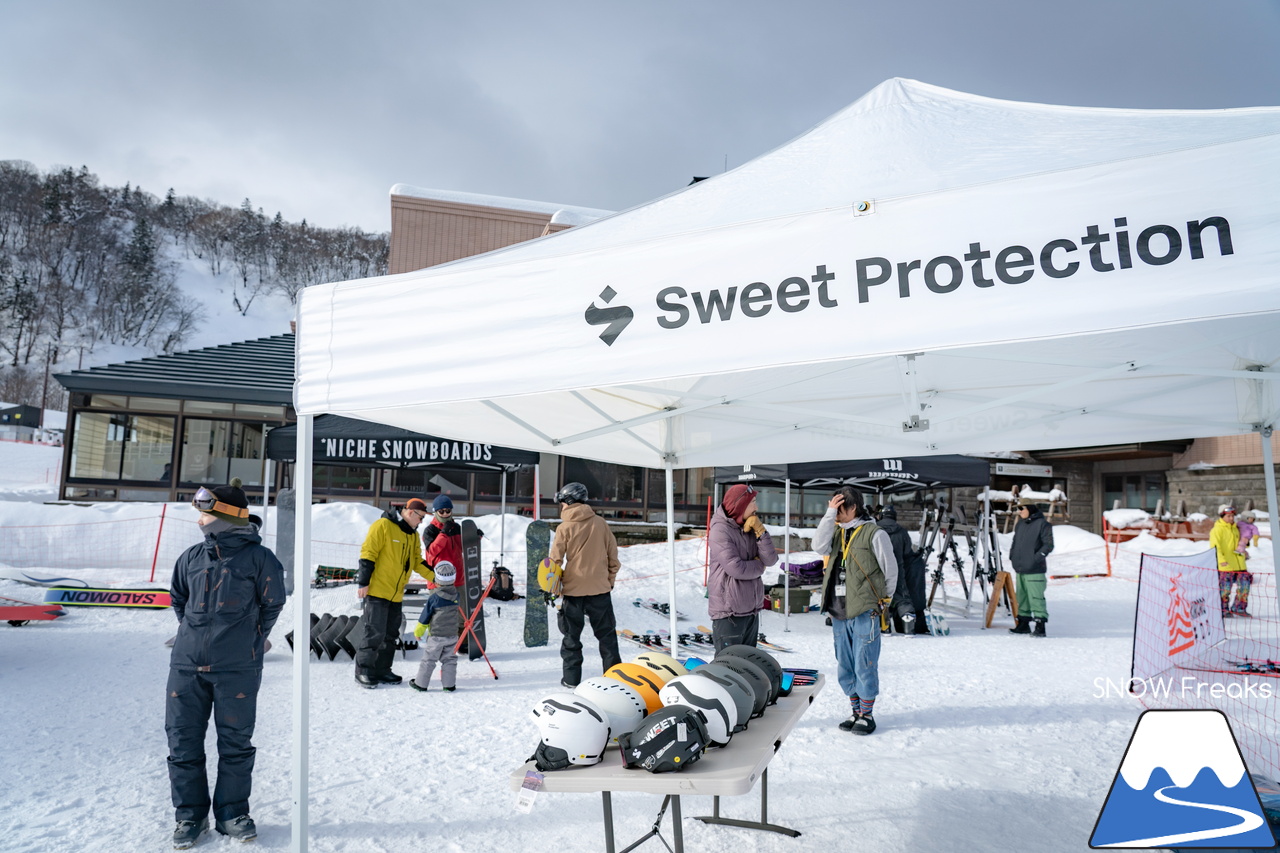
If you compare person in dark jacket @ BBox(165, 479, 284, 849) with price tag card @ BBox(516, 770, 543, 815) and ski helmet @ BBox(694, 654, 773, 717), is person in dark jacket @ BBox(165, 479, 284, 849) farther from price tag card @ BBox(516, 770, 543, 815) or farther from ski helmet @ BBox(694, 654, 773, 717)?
ski helmet @ BBox(694, 654, 773, 717)

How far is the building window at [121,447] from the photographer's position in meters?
18.1

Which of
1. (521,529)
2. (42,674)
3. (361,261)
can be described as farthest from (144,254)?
(42,674)

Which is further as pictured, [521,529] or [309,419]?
[521,529]

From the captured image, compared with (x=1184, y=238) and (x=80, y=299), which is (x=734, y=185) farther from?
(x=80, y=299)

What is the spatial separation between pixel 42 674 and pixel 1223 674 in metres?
11.1

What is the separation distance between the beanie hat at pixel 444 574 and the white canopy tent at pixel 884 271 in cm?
350

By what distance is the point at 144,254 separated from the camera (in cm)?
7281

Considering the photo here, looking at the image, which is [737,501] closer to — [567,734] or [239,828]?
[567,734]

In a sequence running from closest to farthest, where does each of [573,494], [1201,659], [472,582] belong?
[573,494]
[472,582]
[1201,659]

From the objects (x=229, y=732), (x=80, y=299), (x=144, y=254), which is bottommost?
(x=229, y=732)

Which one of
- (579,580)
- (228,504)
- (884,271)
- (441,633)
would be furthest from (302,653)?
(579,580)

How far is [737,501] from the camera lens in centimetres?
538

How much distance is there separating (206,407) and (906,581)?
1757 cm

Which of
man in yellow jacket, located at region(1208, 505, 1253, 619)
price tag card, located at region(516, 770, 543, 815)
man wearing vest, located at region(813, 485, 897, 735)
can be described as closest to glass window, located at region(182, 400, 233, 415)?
man wearing vest, located at region(813, 485, 897, 735)
